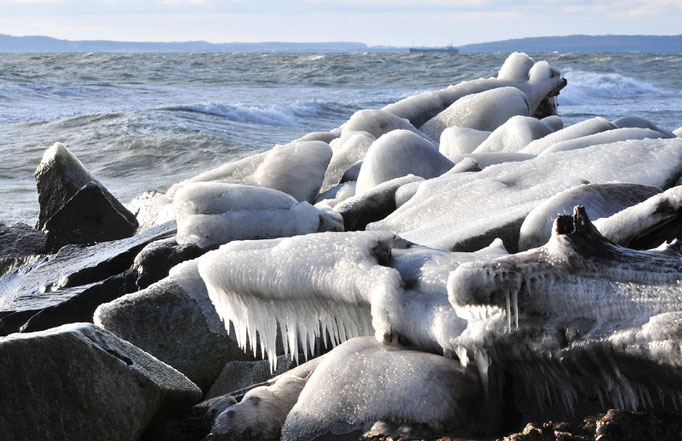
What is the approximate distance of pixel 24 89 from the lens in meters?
20.9

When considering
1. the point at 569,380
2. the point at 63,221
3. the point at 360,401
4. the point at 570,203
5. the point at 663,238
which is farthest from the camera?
the point at 63,221

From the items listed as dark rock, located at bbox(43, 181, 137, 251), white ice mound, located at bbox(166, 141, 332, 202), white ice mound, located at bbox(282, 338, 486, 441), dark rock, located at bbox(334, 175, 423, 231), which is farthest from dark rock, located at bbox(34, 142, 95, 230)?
white ice mound, located at bbox(282, 338, 486, 441)

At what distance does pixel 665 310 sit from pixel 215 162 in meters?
9.26

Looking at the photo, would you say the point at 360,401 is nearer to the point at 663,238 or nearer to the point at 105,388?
the point at 105,388

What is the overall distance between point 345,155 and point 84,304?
109 inches

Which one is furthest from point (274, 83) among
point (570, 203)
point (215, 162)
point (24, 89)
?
point (570, 203)

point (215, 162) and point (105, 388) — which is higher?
point (105, 388)

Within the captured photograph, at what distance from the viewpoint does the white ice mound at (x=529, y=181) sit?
3.62m

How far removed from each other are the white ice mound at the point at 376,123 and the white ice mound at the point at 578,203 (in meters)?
3.60

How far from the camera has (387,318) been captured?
7.85ft

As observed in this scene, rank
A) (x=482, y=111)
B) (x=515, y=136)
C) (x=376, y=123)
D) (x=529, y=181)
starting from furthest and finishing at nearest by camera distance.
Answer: (x=482, y=111) → (x=376, y=123) → (x=515, y=136) → (x=529, y=181)

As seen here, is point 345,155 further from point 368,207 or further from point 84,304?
point 84,304

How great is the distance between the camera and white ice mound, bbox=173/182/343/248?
3801mm

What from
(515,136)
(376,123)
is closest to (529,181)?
(515,136)
